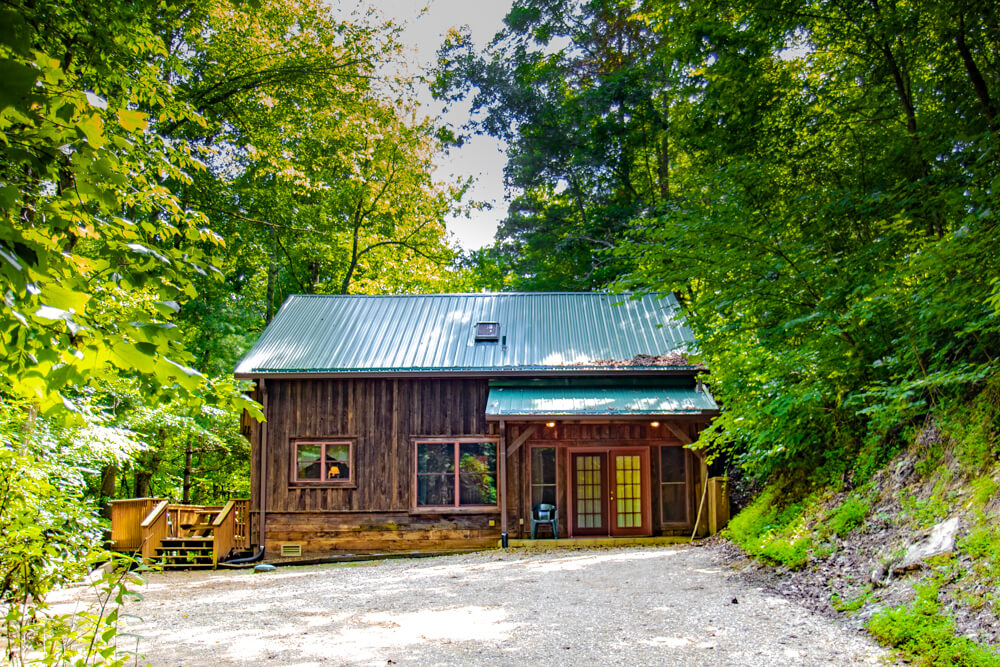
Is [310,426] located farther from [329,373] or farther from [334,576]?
[334,576]

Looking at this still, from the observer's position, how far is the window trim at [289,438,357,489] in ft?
42.7

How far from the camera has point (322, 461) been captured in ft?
43.2

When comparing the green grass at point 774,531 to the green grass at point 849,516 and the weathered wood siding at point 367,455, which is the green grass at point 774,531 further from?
the weathered wood siding at point 367,455

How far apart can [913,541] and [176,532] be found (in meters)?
12.8

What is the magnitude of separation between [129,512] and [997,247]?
47.0ft

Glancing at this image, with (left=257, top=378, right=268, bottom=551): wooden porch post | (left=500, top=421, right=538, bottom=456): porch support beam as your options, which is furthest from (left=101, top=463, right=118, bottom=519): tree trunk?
(left=500, top=421, right=538, bottom=456): porch support beam

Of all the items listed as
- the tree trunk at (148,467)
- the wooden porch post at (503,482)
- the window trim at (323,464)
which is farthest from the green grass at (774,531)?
the tree trunk at (148,467)

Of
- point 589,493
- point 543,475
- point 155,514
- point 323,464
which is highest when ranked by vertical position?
point 323,464

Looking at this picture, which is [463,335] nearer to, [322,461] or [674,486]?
[322,461]

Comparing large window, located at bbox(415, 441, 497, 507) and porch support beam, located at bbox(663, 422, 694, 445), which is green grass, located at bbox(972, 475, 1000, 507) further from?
large window, located at bbox(415, 441, 497, 507)

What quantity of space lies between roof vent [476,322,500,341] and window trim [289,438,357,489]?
3.34 meters

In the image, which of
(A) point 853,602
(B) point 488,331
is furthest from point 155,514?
(A) point 853,602

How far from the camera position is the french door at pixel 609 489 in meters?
12.8

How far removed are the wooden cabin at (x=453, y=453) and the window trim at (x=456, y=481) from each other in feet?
0.07
